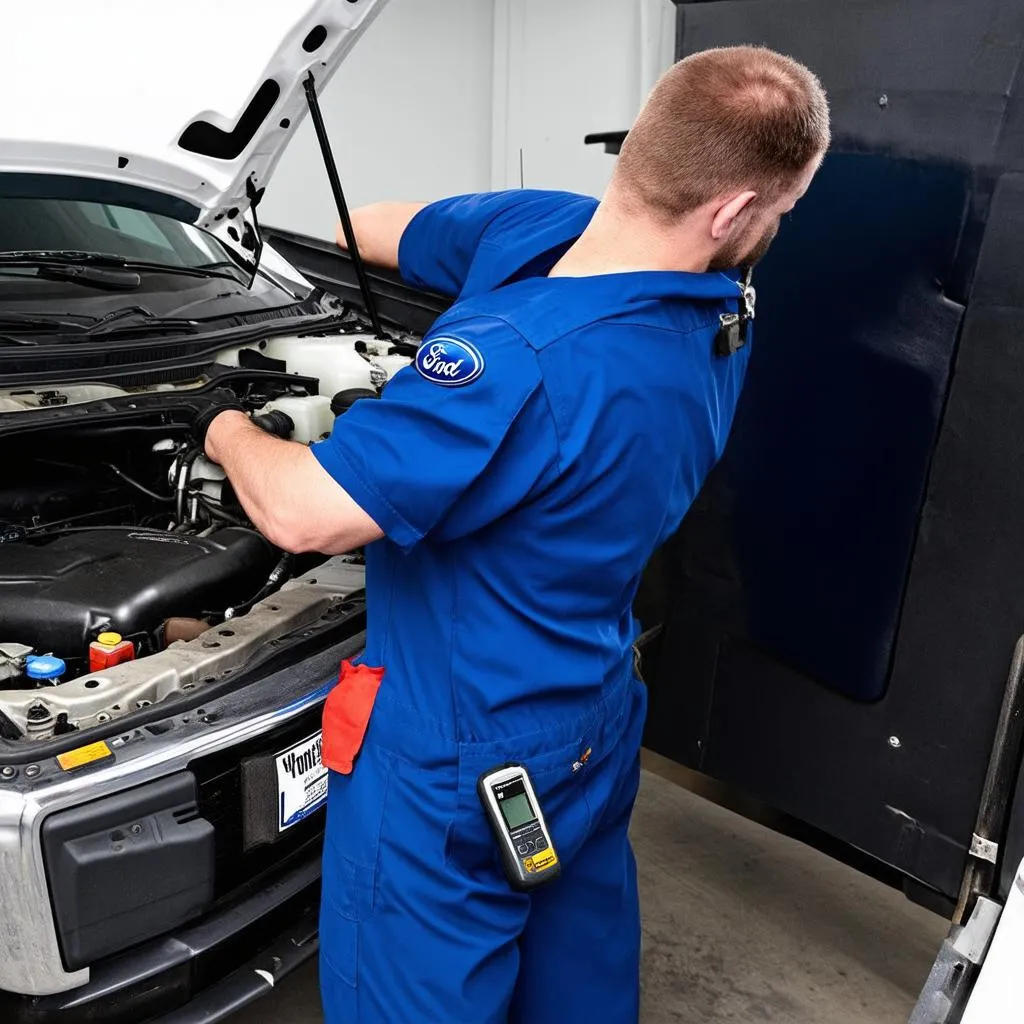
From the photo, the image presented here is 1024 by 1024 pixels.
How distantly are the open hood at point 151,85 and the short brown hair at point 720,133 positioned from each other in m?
1.02

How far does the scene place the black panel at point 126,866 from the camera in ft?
4.25

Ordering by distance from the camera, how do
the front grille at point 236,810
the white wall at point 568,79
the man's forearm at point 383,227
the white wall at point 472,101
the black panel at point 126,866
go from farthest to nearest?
the white wall at point 472,101, the white wall at point 568,79, the man's forearm at point 383,227, the front grille at point 236,810, the black panel at point 126,866

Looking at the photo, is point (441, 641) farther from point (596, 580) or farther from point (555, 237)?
point (555, 237)

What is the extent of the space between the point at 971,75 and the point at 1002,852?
122 cm

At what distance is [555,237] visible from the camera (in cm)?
153

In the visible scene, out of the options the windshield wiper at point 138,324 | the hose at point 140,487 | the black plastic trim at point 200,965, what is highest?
the windshield wiper at point 138,324

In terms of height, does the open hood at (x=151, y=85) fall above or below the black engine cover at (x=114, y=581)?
above

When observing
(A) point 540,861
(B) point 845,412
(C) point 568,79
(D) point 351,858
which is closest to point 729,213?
(B) point 845,412

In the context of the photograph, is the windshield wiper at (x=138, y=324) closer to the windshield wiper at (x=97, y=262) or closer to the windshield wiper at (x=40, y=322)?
the windshield wiper at (x=40, y=322)

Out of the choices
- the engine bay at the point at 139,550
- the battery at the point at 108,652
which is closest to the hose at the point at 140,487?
→ the engine bay at the point at 139,550

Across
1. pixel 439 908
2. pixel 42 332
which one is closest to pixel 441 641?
pixel 439 908

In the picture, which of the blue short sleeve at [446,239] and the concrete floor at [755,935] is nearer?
the blue short sleeve at [446,239]

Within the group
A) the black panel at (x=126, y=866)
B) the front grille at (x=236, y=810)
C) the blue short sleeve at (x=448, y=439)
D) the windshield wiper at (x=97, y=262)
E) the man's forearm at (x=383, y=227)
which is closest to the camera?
the blue short sleeve at (x=448, y=439)

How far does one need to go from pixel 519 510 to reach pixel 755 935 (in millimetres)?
1516
